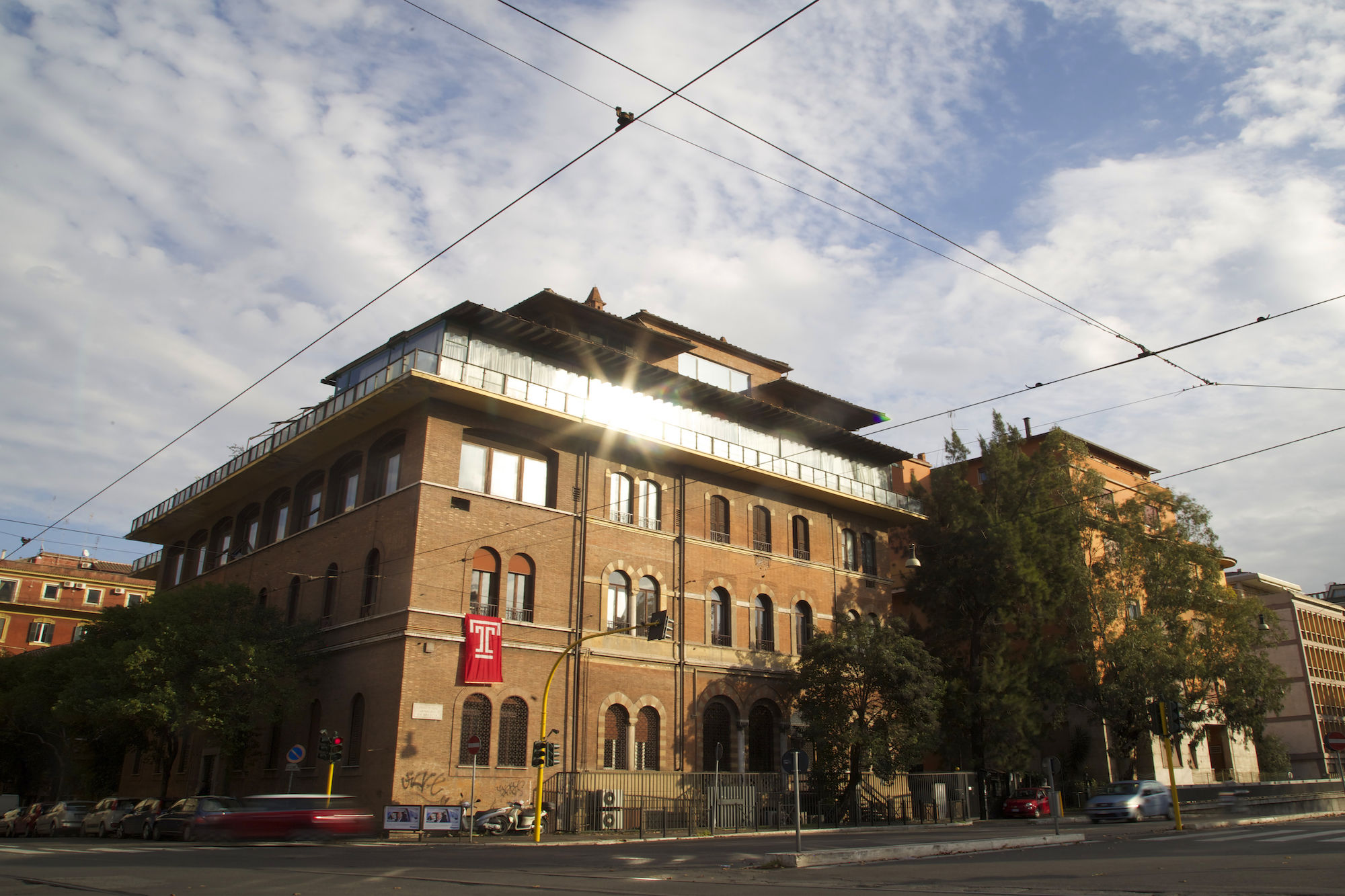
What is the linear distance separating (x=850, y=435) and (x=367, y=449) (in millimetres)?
19298

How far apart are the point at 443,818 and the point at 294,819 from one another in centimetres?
406

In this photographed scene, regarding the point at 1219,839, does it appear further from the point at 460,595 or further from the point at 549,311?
the point at 549,311

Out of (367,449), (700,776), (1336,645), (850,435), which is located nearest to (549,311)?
(367,449)

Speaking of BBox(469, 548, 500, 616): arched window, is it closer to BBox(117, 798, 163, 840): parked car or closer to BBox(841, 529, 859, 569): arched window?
BBox(117, 798, 163, 840): parked car

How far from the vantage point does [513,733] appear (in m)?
28.3

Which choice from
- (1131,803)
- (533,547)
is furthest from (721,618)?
(1131,803)

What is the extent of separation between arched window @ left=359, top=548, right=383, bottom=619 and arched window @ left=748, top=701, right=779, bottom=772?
44.8 ft

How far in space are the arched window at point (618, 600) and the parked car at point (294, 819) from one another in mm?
10654

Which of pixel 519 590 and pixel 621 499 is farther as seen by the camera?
pixel 621 499

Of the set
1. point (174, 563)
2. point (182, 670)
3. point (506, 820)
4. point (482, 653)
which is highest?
point (174, 563)

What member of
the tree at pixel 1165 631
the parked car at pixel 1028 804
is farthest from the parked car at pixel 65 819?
the tree at pixel 1165 631

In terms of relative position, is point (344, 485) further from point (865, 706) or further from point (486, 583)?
point (865, 706)

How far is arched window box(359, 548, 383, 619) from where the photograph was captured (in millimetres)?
29250

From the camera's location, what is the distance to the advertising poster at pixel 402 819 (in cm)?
2466
